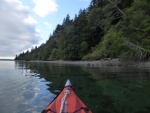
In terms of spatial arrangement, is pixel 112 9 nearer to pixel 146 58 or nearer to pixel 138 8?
pixel 138 8

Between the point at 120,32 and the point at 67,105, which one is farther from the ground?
the point at 120,32

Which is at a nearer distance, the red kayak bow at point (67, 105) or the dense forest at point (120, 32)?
the red kayak bow at point (67, 105)

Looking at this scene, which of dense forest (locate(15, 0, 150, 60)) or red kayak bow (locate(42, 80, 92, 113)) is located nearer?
red kayak bow (locate(42, 80, 92, 113))

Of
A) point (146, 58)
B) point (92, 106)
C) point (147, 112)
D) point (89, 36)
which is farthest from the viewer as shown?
point (89, 36)

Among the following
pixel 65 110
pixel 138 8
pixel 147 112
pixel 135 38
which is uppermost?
pixel 138 8

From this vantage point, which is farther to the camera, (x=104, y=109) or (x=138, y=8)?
(x=138, y=8)

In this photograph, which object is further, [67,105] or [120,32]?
[120,32]

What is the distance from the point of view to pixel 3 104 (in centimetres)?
1128

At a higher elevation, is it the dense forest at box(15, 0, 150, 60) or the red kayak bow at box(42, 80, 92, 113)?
the dense forest at box(15, 0, 150, 60)

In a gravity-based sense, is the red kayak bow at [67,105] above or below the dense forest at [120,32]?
below

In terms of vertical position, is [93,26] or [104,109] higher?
[93,26]

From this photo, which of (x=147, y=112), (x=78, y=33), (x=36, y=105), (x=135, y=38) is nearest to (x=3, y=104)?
(x=36, y=105)

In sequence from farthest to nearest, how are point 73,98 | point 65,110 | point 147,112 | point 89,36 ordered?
point 89,36
point 147,112
point 73,98
point 65,110

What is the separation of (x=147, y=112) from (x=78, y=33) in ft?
287
